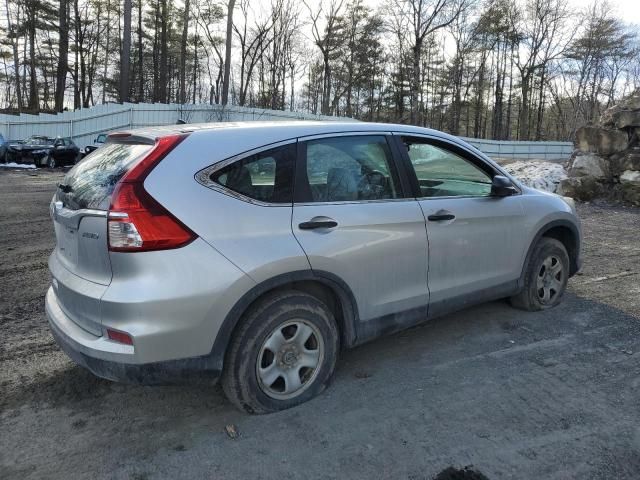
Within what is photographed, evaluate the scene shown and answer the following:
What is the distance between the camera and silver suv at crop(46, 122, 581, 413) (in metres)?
2.62

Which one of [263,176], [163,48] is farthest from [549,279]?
[163,48]

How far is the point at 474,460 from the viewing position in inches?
104

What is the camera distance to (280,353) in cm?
304

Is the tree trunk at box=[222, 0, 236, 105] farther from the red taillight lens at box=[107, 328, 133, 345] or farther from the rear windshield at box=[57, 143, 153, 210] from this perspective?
the red taillight lens at box=[107, 328, 133, 345]

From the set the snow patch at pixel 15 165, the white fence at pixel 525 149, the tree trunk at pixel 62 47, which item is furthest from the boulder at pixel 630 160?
the tree trunk at pixel 62 47

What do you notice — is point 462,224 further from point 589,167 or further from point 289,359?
point 589,167

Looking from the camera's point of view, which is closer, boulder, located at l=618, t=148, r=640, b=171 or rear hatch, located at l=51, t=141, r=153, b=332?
rear hatch, located at l=51, t=141, r=153, b=332

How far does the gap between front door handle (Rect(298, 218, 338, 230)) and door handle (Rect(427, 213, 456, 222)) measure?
2.68 ft

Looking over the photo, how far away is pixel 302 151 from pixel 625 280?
441 cm

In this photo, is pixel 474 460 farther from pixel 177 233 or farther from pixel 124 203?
pixel 124 203

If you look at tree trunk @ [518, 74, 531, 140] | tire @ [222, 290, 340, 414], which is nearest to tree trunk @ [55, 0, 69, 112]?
tire @ [222, 290, 340, 414]

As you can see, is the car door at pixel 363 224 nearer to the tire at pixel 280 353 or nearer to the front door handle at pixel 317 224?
the front door handle at pixel 317 224

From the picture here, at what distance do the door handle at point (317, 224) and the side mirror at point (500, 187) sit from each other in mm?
1590

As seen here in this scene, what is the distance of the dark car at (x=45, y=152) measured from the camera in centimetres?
2247
